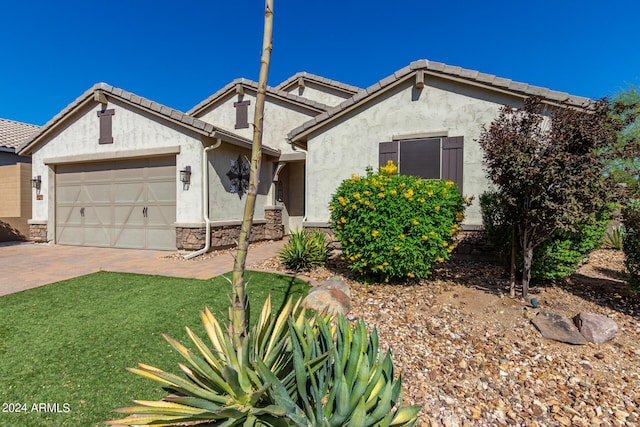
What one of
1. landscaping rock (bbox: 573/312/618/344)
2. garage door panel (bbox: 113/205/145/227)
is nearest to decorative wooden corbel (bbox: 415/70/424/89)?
landscaping rock (bbox: 573/312/618/344)

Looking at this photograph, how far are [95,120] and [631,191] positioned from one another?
1346 cm

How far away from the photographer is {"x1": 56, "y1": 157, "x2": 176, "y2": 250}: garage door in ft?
31.5

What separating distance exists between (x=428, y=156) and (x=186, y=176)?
22.6 feet

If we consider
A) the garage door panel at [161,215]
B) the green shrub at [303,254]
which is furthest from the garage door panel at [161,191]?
the green shrub at [303,254]

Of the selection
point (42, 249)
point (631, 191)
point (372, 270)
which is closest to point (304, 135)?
point (372, 270)

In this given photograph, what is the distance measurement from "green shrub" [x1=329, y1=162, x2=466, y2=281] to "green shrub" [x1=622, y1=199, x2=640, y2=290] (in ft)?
7.51

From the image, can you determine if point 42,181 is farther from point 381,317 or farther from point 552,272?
point 552,272

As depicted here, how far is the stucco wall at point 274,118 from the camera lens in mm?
12695

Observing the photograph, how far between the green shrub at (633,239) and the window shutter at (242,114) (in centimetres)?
1205

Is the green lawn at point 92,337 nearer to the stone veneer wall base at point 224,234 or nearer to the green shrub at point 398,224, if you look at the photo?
the green shrub at point 398,224

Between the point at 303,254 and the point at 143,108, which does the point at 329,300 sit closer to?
the point at 303,254

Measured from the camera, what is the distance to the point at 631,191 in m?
4.35

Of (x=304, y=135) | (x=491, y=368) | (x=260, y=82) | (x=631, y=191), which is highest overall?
(x=304, y=135)

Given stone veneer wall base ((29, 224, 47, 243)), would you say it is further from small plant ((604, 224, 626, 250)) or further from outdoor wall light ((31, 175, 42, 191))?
small plant ((604, 224, 626, 250))
